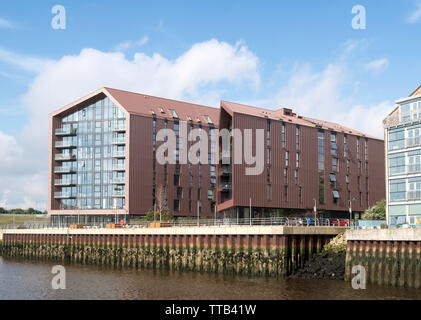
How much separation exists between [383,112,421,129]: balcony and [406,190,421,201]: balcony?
22.1 feet

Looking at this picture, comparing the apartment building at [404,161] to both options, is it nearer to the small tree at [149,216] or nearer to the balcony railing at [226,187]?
the balcony railing at [226,187]

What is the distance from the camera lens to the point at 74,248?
80750 millimetres

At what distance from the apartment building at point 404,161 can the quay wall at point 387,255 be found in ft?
24.7

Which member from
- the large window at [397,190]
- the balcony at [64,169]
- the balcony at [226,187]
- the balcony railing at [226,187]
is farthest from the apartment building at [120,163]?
the large window at [397,190]

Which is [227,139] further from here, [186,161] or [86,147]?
[86,147]

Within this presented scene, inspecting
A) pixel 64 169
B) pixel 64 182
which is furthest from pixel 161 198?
pixel 64 169

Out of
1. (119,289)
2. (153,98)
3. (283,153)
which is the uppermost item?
(153,98)

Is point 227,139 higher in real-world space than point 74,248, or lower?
higher

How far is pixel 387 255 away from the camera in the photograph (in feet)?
145

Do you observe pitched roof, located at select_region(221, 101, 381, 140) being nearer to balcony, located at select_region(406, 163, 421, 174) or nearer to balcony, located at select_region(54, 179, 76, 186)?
balcony, located at select_region(406, 163, 421, 174)

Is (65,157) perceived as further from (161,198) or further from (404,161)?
(404,161)

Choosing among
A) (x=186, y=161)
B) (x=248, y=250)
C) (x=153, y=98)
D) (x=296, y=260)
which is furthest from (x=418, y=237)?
(x=153, y=98)
